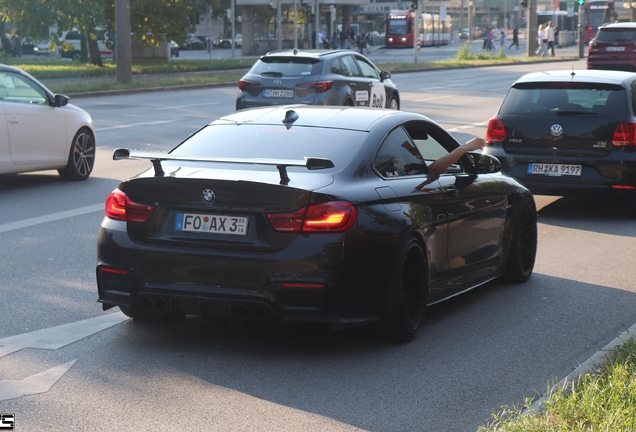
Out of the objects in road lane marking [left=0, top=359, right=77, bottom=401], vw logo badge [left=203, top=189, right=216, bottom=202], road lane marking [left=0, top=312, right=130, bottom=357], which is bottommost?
road lane marking [left=0, top=312, right=130, bottom=357]

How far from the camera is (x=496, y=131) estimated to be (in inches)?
480

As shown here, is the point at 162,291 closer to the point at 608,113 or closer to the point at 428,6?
the point at 608,113

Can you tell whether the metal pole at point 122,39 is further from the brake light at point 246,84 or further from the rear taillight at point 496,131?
the rear taillight at point 496,131

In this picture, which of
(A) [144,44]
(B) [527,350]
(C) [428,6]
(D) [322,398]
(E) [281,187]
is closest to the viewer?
(D) [322,398]

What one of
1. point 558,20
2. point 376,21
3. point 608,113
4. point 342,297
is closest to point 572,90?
point 608,113

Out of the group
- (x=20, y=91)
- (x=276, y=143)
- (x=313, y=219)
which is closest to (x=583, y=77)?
(x=276, y=143)

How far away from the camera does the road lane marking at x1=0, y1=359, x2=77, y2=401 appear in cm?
537

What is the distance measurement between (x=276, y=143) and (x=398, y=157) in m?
0.77

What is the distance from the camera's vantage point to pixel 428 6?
497 feet

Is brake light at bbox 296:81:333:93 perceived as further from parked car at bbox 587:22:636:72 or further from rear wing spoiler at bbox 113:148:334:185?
parked car at bbox 587:22:636:72

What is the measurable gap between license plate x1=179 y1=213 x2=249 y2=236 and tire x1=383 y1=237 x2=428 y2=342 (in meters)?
0.92

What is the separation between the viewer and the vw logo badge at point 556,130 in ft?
38.8

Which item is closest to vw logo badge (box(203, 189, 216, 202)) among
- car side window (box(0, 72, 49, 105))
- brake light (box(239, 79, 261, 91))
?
car side window (box(0, 72, 49, 105))

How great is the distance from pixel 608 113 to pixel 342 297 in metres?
6.76
